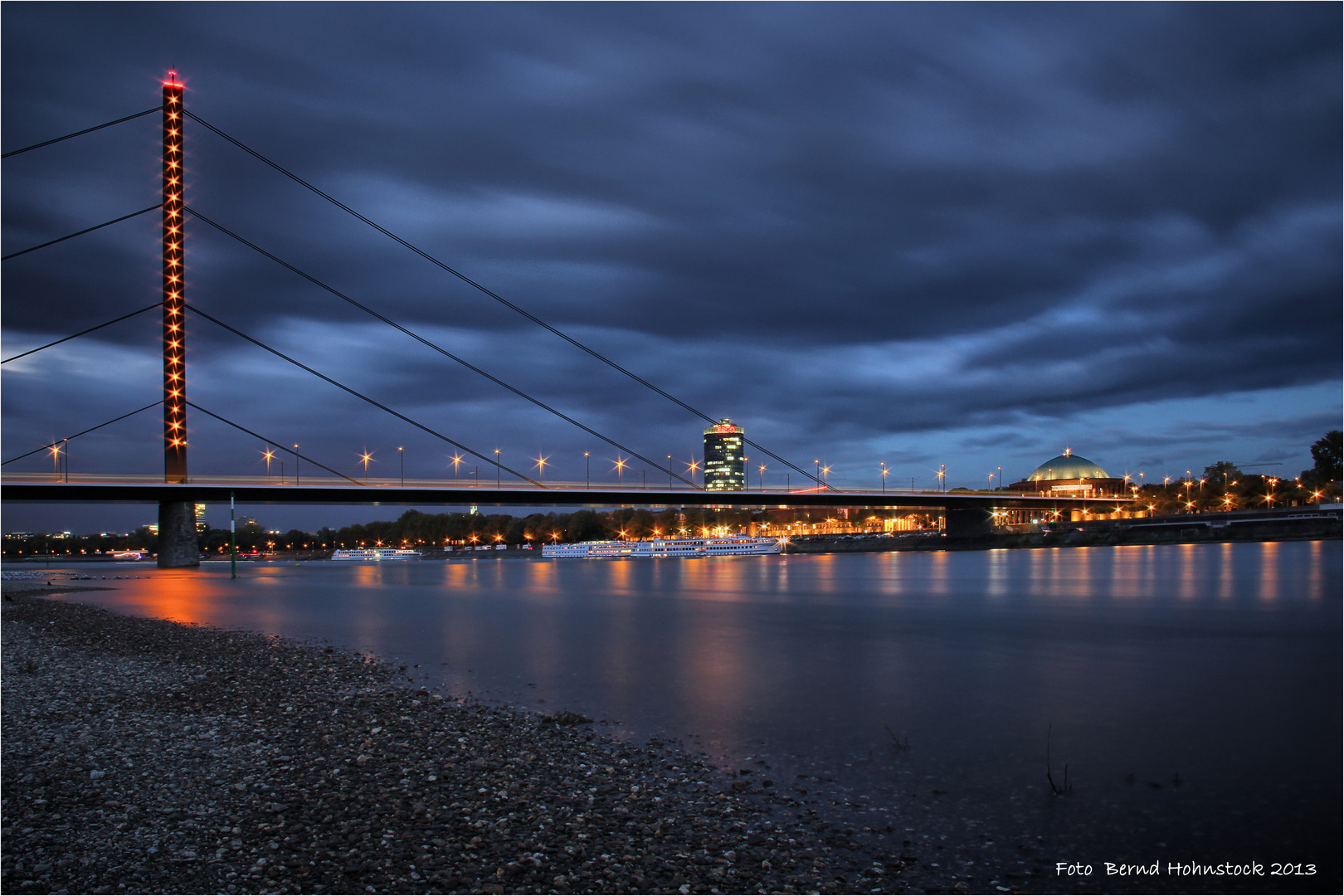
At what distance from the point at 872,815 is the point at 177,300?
6540cm

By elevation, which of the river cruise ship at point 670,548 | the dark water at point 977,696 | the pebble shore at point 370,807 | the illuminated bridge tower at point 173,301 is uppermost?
the illuminated bridge tower at point 173,301

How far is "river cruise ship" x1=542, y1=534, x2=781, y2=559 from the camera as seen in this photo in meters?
119

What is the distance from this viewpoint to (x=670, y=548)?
119812 mm

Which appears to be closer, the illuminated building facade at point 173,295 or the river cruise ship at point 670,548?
the illuminated building facade at point 173,295

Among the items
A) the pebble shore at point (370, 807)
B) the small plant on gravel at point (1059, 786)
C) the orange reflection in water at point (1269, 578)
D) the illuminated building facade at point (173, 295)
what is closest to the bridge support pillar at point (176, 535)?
the illuminated building facade at point (173, 295)

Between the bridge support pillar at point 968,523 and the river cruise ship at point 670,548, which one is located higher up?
the bridge support pillar at point 968,523

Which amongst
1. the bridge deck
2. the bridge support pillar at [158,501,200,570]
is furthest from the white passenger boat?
the bridge deck

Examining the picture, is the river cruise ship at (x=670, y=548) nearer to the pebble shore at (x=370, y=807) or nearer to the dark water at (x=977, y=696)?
the dark water at (x=977, y=696)

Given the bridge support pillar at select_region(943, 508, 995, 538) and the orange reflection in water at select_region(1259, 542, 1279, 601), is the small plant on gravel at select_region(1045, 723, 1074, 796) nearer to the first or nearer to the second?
the orange reflection in water at select_region(1259, 542, 1279, 601)

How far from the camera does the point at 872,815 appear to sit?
6.93 meters

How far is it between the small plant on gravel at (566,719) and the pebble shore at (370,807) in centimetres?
6

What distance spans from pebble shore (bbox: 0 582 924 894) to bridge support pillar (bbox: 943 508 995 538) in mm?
108043

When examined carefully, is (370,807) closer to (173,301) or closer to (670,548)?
(173,301)

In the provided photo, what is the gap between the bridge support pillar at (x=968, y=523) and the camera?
4309 inches
